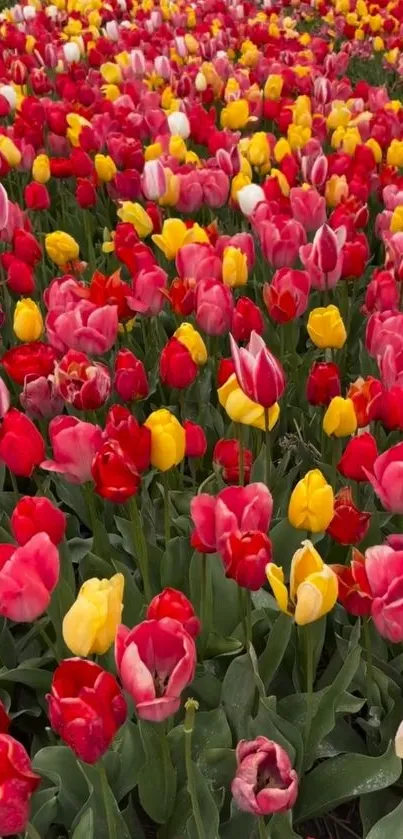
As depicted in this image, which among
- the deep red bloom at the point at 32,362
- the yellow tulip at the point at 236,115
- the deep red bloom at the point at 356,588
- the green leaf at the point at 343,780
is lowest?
the green leaf at the point at 343,780

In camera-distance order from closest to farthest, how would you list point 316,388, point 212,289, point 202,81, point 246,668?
point 246,668 < point 316,388 < point 212,289 < point 202,81

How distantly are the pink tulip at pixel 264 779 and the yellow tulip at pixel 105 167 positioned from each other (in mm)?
2433

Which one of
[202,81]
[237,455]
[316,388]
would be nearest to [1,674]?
[237,455]

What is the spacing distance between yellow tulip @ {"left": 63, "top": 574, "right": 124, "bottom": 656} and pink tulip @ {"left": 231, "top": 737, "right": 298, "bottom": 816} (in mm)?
232

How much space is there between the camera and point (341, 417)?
172cm

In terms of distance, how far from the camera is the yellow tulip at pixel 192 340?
1.92 meters

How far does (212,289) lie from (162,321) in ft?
2.87

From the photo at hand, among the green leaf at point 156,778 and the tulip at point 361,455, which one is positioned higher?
the tulip at point 361,455

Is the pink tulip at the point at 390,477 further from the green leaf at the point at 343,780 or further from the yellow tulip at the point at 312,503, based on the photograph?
the green leaf at the point at 343,780

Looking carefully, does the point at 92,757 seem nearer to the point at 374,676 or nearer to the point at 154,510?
the point at 374,676

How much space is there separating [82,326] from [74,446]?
48 cm

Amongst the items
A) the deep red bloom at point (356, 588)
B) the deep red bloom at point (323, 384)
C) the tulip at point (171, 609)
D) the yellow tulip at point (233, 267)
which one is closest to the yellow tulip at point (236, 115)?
the yellow tulip at point (233, 267)

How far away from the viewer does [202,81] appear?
177 inches

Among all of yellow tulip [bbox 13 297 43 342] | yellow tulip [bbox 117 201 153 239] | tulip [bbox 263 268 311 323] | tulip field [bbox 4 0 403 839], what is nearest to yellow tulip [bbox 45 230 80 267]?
tulip field [bbox 4 0 403 839]
